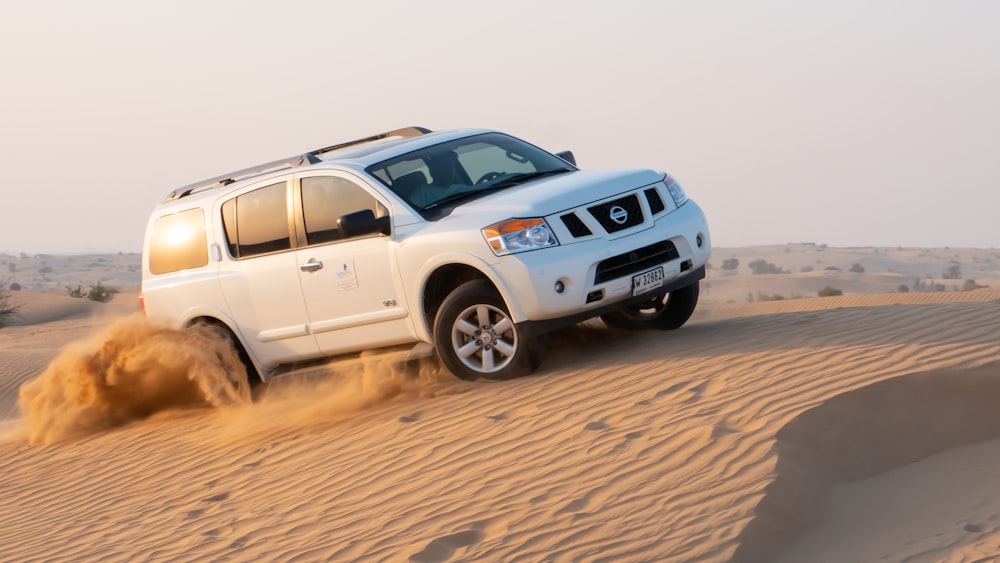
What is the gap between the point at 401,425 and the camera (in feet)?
25.8

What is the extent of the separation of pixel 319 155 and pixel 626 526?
17.0 feet

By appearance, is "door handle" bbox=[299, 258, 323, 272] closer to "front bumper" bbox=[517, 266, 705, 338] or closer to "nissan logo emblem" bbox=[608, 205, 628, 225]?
"front bumper" bbox=[517, 266, 705, 338]

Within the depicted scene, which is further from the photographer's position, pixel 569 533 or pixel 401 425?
pixel 401 425

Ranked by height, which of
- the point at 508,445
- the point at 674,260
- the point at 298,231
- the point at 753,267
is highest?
the point at 298,231

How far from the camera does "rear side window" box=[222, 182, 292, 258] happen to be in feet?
29.7

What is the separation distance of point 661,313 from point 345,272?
2.49 meters

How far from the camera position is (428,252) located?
26.9 ft

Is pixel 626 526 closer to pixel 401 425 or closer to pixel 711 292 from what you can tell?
pixel 401 425

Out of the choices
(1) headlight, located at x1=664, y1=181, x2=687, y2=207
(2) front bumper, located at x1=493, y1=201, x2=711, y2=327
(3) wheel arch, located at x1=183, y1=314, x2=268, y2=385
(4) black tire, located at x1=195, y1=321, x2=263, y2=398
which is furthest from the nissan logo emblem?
(4) black tire, located at x1=195, y1=321, x2=263, y2=398

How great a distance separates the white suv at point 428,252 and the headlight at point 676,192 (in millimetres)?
18

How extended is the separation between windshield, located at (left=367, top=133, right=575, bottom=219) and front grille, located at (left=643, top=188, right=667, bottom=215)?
3.26ft

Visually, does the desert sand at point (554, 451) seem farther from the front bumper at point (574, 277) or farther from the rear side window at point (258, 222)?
the rear side window at point (258, 222)

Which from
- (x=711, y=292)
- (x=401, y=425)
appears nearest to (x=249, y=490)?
(x=401, y=425)

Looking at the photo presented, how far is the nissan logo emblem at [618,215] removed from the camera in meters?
8.13
